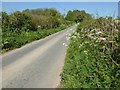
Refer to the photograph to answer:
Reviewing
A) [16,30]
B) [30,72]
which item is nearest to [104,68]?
[30,72]

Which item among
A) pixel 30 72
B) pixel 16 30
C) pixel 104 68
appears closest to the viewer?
pixel 104 68

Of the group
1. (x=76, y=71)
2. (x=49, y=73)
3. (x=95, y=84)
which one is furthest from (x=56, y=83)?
(x=95, y=84)

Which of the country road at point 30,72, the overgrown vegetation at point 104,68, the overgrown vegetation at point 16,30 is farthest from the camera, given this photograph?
the overgrown vegetation at point 16,30

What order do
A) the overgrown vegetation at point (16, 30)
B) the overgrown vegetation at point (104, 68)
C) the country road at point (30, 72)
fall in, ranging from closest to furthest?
the overgrown vegetation at point (104, 68) → the country road at point (30, 72) → the overgrown vegetation at point (16, 30)

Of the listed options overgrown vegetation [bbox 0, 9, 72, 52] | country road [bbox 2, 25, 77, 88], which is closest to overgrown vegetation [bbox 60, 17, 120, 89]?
country road [bbox 2, 25, 77, 88]

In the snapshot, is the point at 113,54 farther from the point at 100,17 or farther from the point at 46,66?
the point at 46,66

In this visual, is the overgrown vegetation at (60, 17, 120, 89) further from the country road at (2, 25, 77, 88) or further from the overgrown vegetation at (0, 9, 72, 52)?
the overgrown vegetation at (0, 9, 72, 52)

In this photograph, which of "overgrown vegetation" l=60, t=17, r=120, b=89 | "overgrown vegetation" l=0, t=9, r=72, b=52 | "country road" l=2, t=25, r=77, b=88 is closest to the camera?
"overgrown vegetation" l=60, t=17, r=120, b=89

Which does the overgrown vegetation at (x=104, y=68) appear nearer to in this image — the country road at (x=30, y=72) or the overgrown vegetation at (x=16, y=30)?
the country road at (x=30, y=72)

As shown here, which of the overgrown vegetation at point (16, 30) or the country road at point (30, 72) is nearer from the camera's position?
the country road at point (30, 72)

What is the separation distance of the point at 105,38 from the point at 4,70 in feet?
16.0

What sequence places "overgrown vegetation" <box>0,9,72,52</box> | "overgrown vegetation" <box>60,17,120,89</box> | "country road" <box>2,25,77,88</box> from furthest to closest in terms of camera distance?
1. "overgrown vegetation" <box>0,9,72,52</box>
2. "country road" <box>2,25,77,88</box>
3. "overgrown vegetation" <box>60,17,120,89</box>

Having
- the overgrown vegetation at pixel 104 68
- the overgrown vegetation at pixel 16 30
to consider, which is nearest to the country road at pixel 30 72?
the overgrown vegetation at pixel 104 68

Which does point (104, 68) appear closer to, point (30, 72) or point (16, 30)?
point (30, 72)
